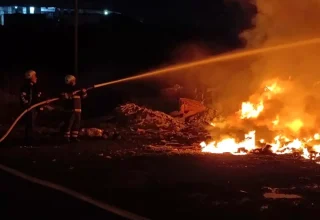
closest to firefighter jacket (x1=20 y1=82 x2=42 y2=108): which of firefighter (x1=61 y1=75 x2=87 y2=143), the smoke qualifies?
firefighter (x1=61 y1=75 x2=87 y2=143)

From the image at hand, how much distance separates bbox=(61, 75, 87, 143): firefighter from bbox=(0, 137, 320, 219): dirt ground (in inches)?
30.8

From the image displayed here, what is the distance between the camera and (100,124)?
18.1 meters

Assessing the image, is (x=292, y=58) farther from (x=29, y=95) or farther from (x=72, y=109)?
(x=29, y=95)

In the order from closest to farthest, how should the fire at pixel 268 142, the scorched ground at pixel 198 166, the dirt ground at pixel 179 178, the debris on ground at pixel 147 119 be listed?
the dirt ground at pixel 179 178
the scorched ground at pixel 198 166
the fire at pixel 268 142
the debris on ground at pixel 147 119

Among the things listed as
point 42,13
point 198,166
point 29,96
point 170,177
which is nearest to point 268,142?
point 198,166

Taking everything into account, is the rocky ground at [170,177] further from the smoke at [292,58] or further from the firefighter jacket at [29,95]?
the smoke at [292,58]

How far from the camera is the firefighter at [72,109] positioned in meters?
14.3

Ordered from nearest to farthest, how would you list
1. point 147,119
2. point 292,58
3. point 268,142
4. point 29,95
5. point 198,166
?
point 198,166 → point 268,142 → point 292,58 → point 29,95 → point 147,119

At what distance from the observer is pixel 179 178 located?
962cm

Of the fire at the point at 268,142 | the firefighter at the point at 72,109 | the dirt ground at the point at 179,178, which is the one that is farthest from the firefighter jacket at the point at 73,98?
the fire at the point at 268,142

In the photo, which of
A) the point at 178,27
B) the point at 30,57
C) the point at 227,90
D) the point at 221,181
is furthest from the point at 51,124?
the point at 178,27

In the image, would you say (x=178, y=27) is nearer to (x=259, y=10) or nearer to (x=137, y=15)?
(x=137, y=15)

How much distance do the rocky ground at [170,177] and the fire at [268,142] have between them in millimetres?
486

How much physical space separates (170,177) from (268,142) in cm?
375
